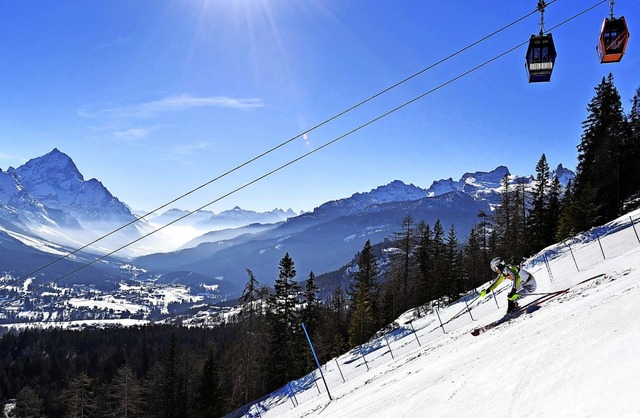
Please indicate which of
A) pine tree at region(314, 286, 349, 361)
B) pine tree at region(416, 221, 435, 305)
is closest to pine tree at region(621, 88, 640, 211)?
→ pine tree at region(416, 221, 435, 305)

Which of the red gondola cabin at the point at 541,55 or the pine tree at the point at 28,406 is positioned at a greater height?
the red gondola cabin at the point at 541,55

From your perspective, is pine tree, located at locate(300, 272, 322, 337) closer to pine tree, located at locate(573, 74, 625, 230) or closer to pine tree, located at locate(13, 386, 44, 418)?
pine tree, located at locate(573, 74, 625, 230)

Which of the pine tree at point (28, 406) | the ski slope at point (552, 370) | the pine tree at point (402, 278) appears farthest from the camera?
the pine tree at point (28, 406)

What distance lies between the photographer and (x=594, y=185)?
1868 inches

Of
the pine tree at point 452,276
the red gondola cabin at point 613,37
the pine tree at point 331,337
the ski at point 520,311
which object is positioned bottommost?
the pine tree at point 331,337

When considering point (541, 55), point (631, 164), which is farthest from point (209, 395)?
point (631, 164)

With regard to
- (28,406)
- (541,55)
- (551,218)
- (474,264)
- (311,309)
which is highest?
(541,55)

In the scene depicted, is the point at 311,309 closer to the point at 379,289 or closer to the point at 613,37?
the point at 379,289

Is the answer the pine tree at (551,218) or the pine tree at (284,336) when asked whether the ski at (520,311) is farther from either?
the pine tree at (551,218)

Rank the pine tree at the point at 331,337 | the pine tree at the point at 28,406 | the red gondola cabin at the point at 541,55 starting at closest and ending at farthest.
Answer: the red gondola cabin at the point at 541,55 → the pine tree at the point at 331,337 → the pine tree at the point at 28,406

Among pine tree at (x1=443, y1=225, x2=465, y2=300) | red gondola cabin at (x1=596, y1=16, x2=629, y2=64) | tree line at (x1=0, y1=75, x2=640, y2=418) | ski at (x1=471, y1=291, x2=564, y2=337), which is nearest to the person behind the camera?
red gondola cabin at (x1=596, y1=16, x2=629, y2=64)

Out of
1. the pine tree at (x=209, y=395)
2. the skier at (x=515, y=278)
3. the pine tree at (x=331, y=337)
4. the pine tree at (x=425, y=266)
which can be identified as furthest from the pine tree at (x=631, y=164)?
the pine tree at (x=209, y=395)

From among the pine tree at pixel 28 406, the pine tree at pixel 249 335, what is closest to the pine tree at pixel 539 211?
the pine tree at pixel 249 335

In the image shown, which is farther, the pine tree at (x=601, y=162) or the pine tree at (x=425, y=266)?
the pine tree at (x=425, y=266)
